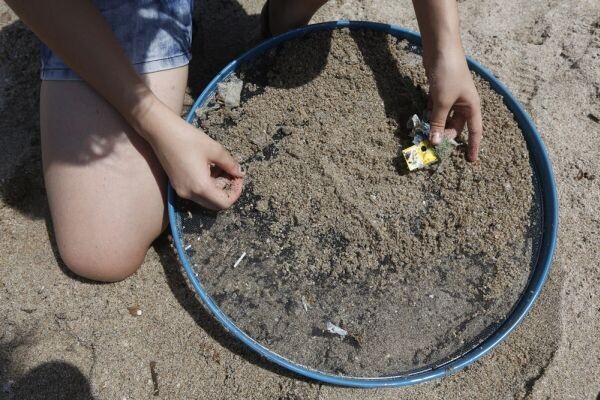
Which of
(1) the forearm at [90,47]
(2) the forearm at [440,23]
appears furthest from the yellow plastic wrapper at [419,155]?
(1) the forearm at [90,47]

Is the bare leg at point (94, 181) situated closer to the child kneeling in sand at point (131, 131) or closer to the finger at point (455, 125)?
the child kneeling in sand at point (131, 131)

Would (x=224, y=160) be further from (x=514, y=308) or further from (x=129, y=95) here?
(x=514, y=308)

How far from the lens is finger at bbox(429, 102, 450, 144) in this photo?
99 cm

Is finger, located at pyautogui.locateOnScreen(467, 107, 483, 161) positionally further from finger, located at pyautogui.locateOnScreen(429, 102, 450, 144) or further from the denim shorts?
the denim shorts

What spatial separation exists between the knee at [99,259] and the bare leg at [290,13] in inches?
25.3

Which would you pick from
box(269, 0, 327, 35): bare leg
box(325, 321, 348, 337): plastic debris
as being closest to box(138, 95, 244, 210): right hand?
box(325, 321, 348, 337): plastic debris

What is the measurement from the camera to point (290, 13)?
47.0 inches

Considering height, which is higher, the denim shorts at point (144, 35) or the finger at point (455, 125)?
the denim shorts at point (144, 35)

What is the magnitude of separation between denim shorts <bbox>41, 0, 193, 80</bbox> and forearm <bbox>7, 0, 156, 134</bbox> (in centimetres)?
12

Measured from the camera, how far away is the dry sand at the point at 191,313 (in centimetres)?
97

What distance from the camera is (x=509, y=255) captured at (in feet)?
3.23

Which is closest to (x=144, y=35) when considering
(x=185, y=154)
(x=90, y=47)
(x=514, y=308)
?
(x=90, y=47)

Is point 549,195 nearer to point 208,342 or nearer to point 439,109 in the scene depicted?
point 439,109

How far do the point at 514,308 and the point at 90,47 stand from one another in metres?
0.95
